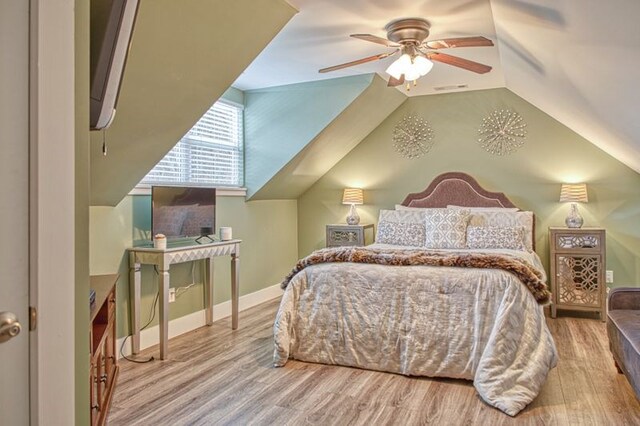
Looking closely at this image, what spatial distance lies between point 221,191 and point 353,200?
175 centimetres

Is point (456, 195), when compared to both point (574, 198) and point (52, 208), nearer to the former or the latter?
point (574, 198)

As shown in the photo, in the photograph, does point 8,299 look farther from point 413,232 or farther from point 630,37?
point 413,232

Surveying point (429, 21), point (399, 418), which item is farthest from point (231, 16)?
point (399, 418)

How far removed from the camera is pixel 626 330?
2588mm

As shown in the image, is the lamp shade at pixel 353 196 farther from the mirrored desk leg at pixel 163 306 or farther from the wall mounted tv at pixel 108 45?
the wall mounted tv at pixel 108 45

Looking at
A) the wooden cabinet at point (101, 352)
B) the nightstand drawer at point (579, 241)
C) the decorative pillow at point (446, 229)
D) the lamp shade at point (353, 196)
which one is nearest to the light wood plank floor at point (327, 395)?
the wooden cabinet at point (101, 352)

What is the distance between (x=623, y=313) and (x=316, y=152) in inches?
129

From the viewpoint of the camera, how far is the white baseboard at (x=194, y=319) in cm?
375

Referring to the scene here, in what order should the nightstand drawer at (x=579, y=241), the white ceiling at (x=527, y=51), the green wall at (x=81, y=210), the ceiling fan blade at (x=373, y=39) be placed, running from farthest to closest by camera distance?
the nightstand drawer at (x=579, y=241)
the ceiling fan blade at (x=373, y=39)
the white ceiling at (x=527, y=51)
the green wall at (x=81, y=210)

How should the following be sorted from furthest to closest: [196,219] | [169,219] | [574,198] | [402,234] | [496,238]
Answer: [402,234] → [574,198] → [496,238] → [196,219] → [169,219]

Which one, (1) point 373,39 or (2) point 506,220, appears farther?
(2) point 506,220

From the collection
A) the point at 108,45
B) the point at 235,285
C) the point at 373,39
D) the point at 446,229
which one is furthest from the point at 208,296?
the point at 108,45

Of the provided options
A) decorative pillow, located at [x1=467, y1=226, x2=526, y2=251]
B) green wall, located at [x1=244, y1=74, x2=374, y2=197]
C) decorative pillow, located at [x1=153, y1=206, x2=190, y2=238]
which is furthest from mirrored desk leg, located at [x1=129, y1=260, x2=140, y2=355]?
decorative pillow, located at [x1=467, y1=226, x2=526, y2=251]

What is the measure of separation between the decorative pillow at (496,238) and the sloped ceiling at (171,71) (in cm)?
287
